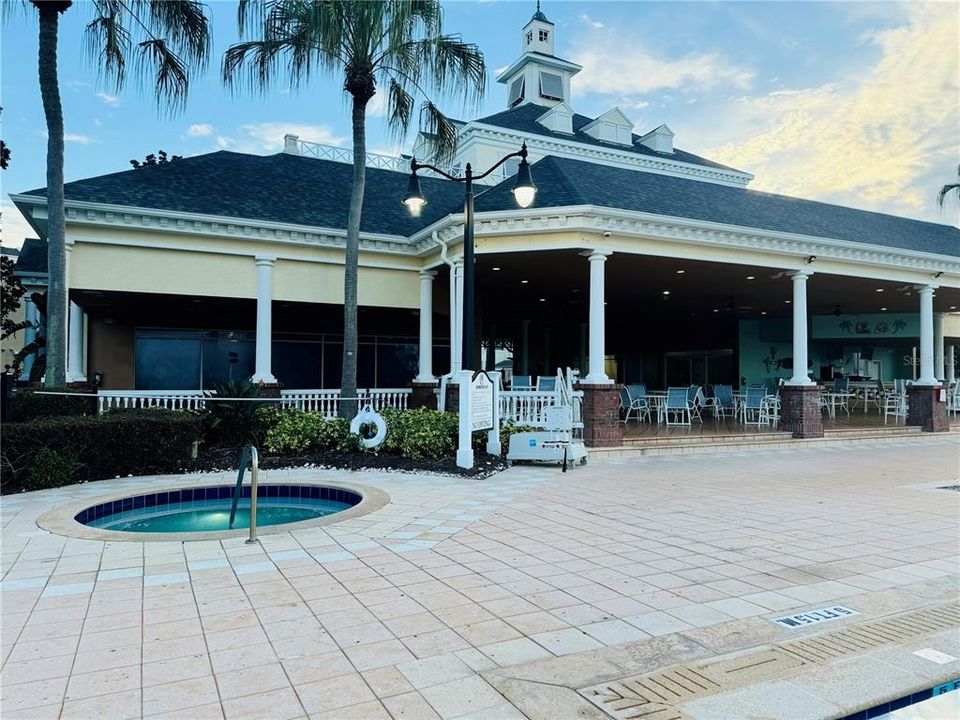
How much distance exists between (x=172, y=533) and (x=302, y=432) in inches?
188

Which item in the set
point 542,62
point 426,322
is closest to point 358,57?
point 426,322

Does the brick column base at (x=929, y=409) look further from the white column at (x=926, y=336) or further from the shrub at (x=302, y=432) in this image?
the shrub at (x=302, y=432)

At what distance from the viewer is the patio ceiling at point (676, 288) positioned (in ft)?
43.2

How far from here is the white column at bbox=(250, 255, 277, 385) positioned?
12477 mm

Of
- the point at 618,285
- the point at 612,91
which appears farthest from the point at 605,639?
the point at 612,91

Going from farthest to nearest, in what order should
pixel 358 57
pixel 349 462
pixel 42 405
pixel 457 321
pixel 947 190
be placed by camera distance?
pixel 947 190 → pixel 457 321 → pixel 358 57 → pixel 349 462 → pixel 42 405

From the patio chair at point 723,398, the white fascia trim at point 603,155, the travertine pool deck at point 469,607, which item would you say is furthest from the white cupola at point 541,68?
the travertine pool deck at point 469,607

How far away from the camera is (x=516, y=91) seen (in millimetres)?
27812

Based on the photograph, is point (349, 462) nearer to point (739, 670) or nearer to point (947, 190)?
point (739, 670)

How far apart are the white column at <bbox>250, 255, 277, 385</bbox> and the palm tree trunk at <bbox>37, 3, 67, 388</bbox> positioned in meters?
3.61

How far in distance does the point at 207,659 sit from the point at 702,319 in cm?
2249

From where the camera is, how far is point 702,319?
75.2 ft

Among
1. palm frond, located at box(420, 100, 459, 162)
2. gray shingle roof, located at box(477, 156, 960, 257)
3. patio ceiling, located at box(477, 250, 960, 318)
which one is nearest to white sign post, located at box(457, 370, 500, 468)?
patio ceiling, located at box(477, 250, 960, 318)

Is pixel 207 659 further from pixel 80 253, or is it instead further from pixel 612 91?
pixel 612 91
